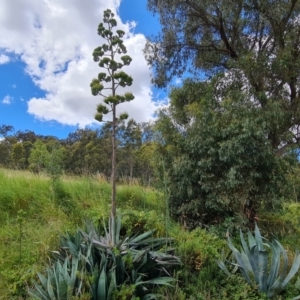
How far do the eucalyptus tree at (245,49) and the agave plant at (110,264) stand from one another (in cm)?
436

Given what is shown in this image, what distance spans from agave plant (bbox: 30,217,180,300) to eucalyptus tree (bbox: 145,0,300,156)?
4360mm

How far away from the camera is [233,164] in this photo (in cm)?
607

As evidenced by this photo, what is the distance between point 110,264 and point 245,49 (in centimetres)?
735

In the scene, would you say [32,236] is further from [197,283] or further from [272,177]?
[272,177]

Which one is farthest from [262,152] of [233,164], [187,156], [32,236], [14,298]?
[14,298]

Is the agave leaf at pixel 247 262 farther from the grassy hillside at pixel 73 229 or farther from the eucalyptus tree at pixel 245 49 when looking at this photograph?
the eucalyptus tree at pixel 245 49

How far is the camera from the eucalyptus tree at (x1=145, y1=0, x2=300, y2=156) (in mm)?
7383

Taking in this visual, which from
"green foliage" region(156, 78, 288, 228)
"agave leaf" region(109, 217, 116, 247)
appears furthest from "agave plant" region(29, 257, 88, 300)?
"green foliage" region(156, 78, 288, 228)

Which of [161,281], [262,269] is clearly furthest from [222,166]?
[161,281]

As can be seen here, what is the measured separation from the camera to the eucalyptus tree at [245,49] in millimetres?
7383

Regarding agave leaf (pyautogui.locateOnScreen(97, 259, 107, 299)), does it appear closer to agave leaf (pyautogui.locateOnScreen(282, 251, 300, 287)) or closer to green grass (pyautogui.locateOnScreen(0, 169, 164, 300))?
green grass (pyautogui.locateOnScreen(0, 169, 164, 300))

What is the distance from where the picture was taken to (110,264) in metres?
3.30

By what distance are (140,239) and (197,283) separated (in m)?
0.90

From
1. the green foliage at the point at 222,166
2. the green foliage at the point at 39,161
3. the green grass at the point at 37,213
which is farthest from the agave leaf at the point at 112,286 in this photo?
the green foliage at the point at 39,161
